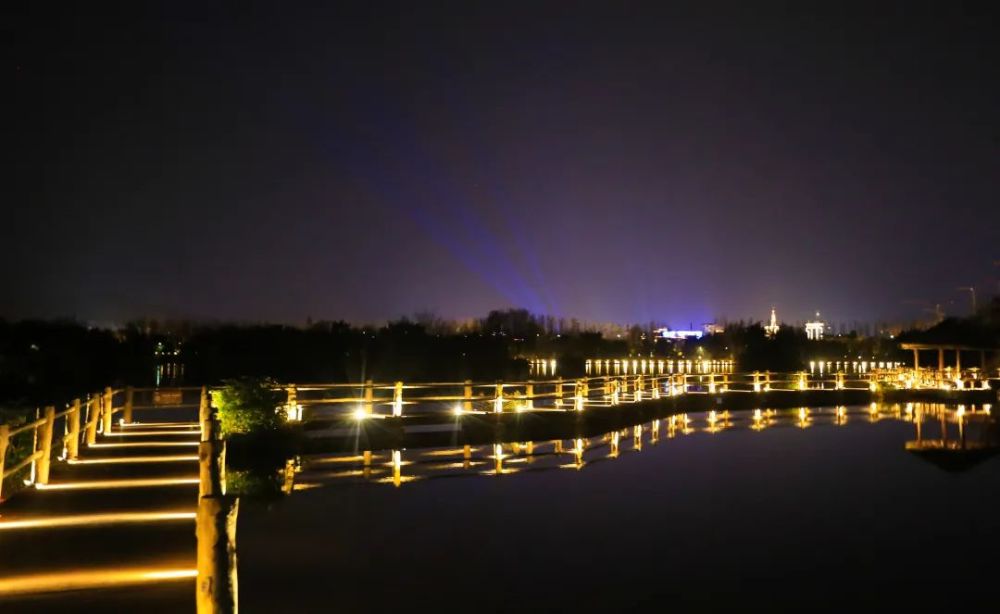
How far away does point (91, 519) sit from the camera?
13172mm

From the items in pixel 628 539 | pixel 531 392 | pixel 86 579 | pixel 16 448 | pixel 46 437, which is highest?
pixel 531 392

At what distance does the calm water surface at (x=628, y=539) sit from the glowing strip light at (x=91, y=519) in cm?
124

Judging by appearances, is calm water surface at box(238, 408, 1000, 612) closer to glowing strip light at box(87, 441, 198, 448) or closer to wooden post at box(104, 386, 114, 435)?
glowing strip light at box(87, 441, 198, 448)

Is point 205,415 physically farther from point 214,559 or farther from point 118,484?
point 214,559

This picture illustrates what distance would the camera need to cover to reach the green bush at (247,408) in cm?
2494

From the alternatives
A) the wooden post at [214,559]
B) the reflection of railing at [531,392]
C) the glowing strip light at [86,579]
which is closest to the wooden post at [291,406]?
the reflection of railing at [531,392]

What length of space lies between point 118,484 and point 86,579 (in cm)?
704

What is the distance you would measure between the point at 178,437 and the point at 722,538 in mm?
16124

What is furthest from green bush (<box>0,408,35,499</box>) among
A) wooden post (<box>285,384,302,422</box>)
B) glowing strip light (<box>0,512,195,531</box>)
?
wooden post (<box>285,384,302,422</box>)

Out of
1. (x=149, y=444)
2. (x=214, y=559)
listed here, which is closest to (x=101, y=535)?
(x=214, y=559)

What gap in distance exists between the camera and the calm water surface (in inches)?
496

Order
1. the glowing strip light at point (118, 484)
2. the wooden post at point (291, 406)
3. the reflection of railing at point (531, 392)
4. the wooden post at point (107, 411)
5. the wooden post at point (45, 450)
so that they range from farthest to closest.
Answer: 1. the reflection of railing at point (531, 392)
2. the wooden post at point (291, 406)
3. the wooden post at point (107, 411)
4. the wooden post at point (45, 450)
5. the glowing strip light at point (118, 484)

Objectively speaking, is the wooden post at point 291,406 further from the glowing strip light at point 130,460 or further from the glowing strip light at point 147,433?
the glowing strip light at point 130,460

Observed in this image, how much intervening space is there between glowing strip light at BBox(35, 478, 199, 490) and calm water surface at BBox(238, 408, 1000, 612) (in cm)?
135
